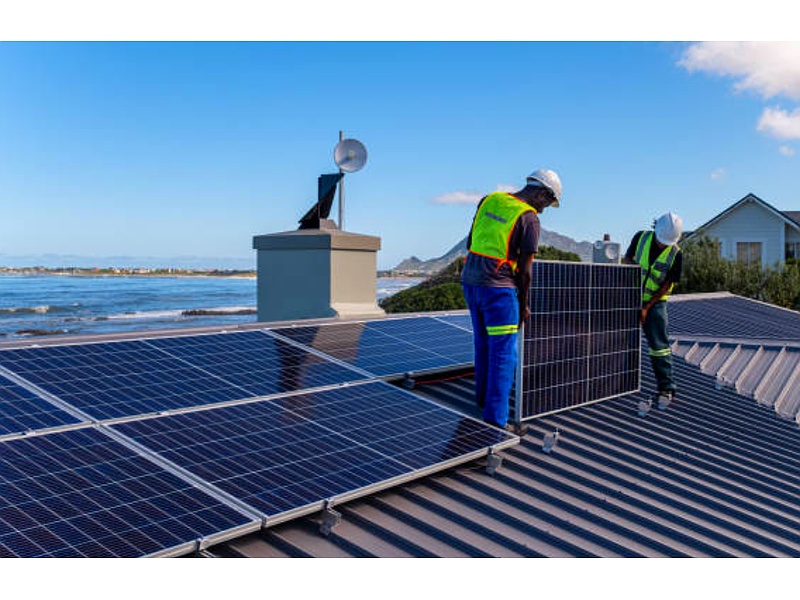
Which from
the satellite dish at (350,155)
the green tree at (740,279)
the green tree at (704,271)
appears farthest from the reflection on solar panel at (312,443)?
the green tree at (704,271)

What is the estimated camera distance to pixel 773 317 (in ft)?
60.0

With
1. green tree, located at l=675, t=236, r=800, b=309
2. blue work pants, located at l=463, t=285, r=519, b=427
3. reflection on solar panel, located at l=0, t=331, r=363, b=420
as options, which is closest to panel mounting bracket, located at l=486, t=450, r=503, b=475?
blue work pants, located at l=463, t=285, r=519, b=427

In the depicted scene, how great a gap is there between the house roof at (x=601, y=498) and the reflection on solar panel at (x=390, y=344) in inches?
14.7

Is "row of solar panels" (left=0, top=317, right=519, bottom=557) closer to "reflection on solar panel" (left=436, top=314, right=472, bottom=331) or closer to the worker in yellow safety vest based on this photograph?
the worker in yellow safety vest

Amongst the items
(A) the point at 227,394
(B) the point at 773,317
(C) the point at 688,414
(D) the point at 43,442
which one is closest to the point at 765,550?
(C) the point at 688,414

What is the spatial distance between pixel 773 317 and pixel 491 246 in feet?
48.0

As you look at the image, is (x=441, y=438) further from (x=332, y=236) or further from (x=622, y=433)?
(x=332, y=236)

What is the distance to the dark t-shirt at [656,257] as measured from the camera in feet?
28.5

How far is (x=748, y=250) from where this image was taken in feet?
140

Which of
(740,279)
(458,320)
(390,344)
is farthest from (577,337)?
(740,279)

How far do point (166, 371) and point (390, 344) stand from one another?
9.94 ft

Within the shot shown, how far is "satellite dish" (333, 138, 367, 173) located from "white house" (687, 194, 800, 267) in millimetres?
33110

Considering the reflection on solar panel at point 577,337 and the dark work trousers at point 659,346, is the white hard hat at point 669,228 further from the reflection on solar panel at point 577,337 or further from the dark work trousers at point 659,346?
the dark work trousers at point 659,346

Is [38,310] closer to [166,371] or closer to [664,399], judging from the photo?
[166,371]
